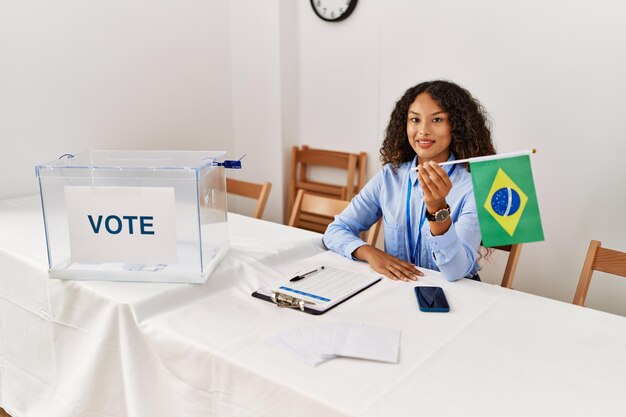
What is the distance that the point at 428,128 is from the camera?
1769mm

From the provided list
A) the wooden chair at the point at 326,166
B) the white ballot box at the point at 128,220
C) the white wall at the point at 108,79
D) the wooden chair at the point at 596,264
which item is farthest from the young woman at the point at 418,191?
the white wall at the point at 108,79

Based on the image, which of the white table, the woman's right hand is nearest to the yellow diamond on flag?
the white table

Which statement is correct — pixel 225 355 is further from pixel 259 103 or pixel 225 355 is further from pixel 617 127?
pixel 259 103

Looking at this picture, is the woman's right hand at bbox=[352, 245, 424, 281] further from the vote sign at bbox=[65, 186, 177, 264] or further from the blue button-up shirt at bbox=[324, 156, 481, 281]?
the vote sign at bbox=[65, 186, 177, 264]

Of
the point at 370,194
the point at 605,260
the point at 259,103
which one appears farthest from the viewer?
the point at 259,103

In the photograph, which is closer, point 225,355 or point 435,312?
point 225,355

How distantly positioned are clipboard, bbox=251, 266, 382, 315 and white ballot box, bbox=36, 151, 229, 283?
8.3 inches

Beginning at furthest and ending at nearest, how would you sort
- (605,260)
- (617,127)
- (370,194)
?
1. (617,127)
2. (370,194)
3. (605,260)

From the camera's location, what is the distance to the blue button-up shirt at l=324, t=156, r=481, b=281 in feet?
5.46

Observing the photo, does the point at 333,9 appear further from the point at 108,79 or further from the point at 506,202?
the point at 506,202

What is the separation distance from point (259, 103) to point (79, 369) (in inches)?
94.2

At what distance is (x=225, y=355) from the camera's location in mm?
1141

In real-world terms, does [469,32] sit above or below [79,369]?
above

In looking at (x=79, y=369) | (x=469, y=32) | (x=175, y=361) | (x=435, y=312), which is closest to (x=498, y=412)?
(x=435, y=312)
